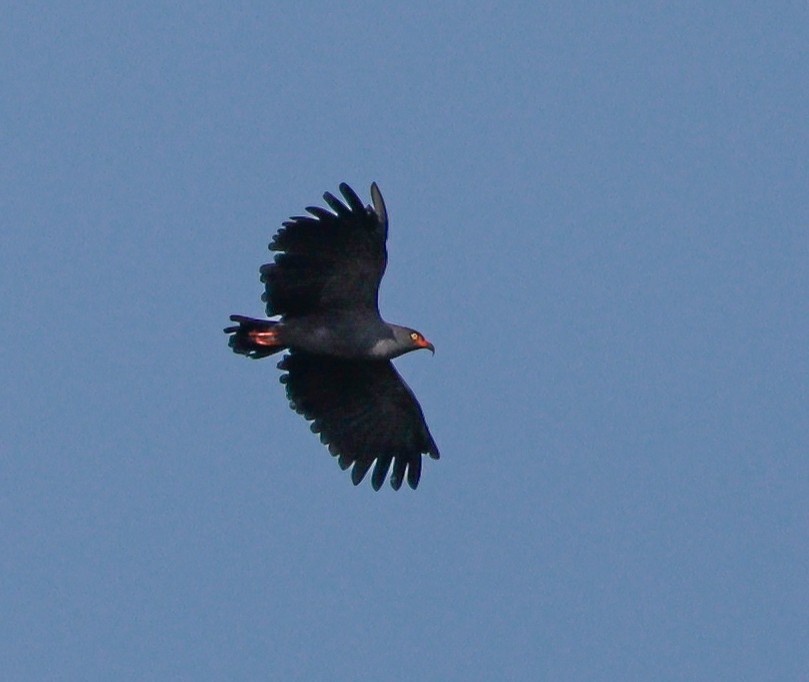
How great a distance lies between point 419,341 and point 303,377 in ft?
5.05

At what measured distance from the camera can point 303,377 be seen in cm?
2683

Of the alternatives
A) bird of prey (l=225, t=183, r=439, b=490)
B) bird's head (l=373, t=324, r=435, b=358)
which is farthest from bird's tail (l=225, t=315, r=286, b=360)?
bird's head (l=373, t=324, r=435, b=358)

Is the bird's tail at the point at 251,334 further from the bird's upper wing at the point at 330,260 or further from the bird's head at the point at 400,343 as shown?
the bird's head at the point at 400,343

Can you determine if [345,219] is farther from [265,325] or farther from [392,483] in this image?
[392,483]

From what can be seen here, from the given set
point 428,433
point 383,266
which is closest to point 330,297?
point 383,266

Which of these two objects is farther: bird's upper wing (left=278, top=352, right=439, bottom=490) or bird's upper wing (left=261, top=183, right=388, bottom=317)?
bird's upper wing (left=278, top=352, right=439, bottom=490)

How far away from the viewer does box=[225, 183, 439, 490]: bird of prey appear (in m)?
25.5

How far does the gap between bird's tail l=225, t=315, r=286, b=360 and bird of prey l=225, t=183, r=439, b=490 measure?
0.04 ft

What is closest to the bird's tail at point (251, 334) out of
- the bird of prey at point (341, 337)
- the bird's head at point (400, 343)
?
the bird of prey at point (341, 337)

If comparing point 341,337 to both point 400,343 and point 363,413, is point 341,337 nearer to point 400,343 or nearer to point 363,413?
point 400,343

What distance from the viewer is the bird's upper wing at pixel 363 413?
26.9 m

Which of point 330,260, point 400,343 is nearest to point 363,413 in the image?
point 400,343

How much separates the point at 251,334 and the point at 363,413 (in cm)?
227

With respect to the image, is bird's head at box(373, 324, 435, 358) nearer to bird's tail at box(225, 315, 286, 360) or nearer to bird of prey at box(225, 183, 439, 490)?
bird of prey at box(225, 183, 439, 490)
